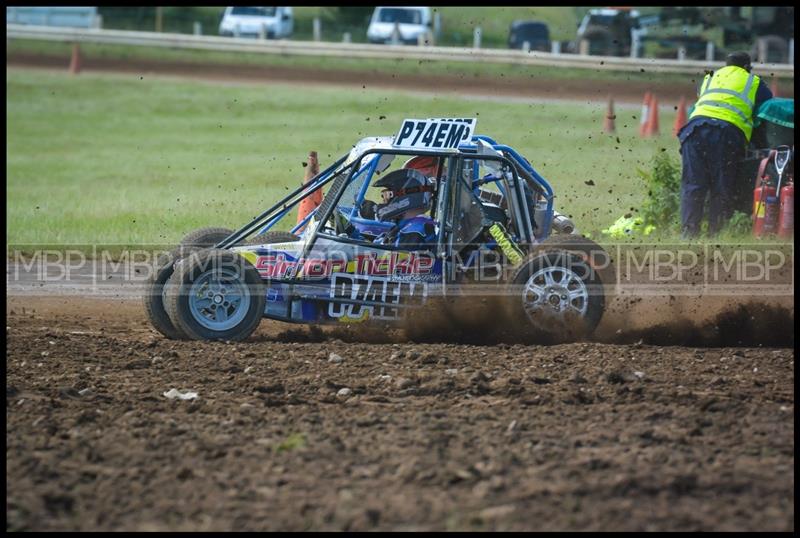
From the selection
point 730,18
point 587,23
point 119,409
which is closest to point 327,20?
point 587,23

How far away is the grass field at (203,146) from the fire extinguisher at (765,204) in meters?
1.21

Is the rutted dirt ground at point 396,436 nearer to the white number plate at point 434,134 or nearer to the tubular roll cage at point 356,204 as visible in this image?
the tubular roll cage at point 356,204

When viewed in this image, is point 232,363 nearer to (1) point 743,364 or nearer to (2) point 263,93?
(1) point 743,364

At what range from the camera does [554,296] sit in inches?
369

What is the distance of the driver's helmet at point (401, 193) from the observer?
9541 millimetres

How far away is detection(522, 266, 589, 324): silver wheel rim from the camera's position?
30.7ft

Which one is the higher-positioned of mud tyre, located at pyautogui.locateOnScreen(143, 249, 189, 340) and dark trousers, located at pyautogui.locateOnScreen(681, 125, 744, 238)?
dark trousers, located at pyautogui.locateOnScreen(681, 125, 744, 238)

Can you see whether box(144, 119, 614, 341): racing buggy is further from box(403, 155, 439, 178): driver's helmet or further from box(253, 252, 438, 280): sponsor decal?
box(403, 155, 439, 178): driver's helmet

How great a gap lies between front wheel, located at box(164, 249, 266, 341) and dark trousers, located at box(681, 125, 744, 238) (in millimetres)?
6476

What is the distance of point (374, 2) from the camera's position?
134 feet

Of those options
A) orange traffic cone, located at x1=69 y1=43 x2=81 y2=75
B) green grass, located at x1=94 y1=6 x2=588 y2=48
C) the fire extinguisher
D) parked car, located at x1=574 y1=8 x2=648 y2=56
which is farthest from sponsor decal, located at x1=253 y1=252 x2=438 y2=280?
green grass, located at x1=94 y1=6 x2=588 y2=48

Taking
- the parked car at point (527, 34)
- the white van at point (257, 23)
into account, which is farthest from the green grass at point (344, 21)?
the white van at point (257, 23)

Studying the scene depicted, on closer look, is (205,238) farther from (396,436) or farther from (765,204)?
(765,204)

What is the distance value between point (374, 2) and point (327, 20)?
5790mm
